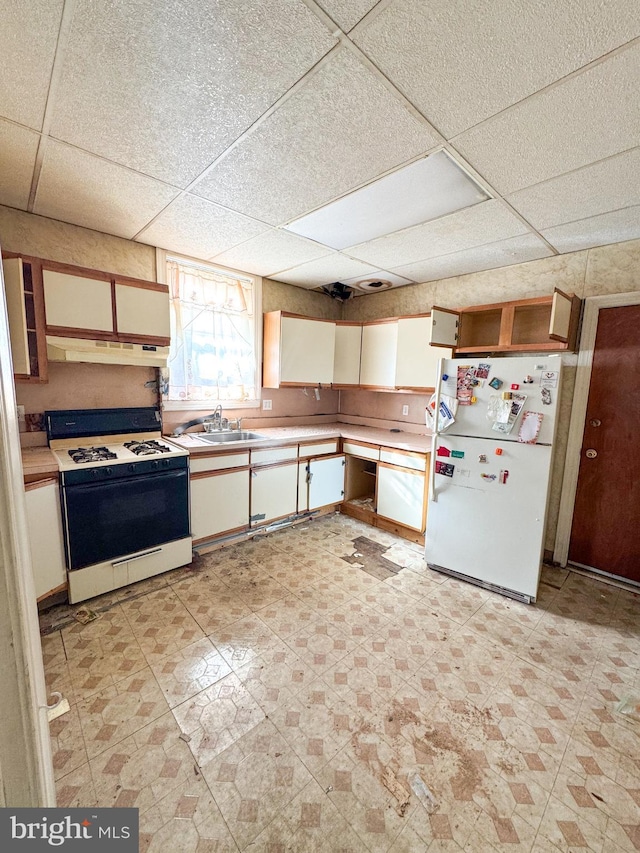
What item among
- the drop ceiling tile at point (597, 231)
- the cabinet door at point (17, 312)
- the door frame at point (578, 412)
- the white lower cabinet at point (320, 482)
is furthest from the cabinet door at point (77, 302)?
the door frame at point (578, 412)

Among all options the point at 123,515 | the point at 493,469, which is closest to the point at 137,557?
the point at 123,515

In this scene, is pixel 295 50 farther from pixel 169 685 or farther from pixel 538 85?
pixel 169 685

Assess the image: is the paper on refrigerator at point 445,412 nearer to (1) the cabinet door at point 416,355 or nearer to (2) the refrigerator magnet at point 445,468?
(2) the refrigerator magnet at point 445,468

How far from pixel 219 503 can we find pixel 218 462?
347 mm

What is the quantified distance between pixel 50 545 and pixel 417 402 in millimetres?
3250

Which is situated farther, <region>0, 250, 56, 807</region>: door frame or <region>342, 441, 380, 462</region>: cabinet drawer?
<region>342, 441, 380, 462</region>: cabinet drawer

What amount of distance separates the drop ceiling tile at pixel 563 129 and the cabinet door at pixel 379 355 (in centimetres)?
180

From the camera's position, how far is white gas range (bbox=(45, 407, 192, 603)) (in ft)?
7.02

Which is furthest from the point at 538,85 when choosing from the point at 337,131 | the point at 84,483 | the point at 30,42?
the point at 84,483

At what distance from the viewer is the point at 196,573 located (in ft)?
8.48

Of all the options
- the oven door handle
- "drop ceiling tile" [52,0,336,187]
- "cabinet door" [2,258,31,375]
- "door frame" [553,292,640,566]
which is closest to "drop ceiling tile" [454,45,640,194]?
"drop ceiling tile" [52,0,336,187]

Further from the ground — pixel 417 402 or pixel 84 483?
pixel 417 402

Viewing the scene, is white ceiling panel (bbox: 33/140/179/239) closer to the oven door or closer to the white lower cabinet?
the oven door

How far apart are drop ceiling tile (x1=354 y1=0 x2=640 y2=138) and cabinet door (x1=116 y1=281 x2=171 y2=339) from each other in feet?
6.75
